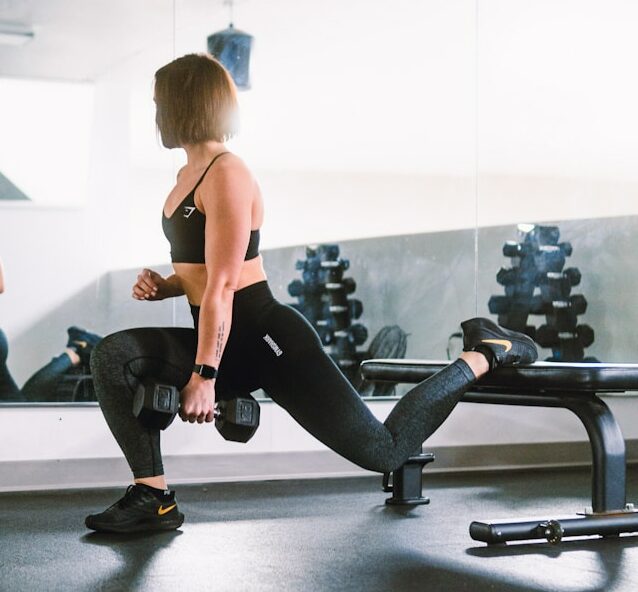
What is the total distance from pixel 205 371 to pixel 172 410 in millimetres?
125

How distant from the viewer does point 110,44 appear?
3.83 metres

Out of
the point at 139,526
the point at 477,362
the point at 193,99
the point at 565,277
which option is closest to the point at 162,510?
the point at 139,526

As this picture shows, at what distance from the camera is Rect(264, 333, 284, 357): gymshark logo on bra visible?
2.33 m

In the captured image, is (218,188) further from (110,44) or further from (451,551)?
(110,44)

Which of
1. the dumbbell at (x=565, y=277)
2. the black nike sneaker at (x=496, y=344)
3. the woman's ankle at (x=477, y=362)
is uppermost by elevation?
the dumbbell at (x=565, y=277)

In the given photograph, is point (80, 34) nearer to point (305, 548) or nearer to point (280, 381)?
point (280, 381)

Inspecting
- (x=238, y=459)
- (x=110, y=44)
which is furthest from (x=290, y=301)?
(x=110, y=44)

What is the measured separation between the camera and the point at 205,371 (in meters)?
2.29

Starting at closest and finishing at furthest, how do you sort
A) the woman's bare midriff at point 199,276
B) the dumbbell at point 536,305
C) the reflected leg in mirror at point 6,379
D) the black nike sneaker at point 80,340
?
the woman's bare midriff at point 199,276, the reflected leg in mirror at point 6,379, the black nike sneaker at point 80,340, the dumbbell at point 536,305

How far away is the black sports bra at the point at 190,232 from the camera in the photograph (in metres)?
2.36

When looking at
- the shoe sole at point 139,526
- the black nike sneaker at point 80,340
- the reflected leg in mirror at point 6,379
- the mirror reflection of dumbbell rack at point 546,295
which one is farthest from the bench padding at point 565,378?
the mirror reflection of dumbbell rack at point 546,295

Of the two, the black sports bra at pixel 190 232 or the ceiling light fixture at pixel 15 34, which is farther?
the ceiling light fixture at pixel 15 34

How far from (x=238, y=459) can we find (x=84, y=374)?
684 mm

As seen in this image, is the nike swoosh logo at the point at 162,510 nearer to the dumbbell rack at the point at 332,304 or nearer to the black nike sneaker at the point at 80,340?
the black nike sneaker at the point at 80,340
